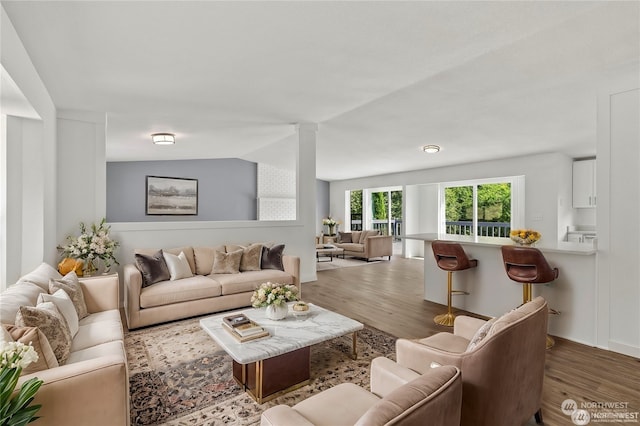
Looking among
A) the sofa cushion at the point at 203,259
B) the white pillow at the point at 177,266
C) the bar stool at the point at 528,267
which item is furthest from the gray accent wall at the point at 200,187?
the bar stool at the point at 528,267

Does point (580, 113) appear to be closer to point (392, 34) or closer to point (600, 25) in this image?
point (600, 25)

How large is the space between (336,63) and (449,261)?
2.52 meters

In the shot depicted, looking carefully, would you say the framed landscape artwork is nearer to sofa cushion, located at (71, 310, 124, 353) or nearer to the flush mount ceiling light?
the flush mount ceiling light

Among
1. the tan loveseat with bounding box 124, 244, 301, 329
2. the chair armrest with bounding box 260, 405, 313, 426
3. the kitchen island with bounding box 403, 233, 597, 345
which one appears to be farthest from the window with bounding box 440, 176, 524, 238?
the chair armrest with bounding box 260, 405, 313, 426

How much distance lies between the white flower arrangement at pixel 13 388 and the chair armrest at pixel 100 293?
1849mm

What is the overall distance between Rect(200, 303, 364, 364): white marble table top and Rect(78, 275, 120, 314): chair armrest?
100 cm

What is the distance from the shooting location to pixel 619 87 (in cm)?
291

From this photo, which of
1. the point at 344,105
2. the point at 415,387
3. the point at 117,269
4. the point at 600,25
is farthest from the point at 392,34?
the point at 117,269

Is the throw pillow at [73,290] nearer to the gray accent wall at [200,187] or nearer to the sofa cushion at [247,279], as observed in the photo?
the sofa cushion at [247,279]

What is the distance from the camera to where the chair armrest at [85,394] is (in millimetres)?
1396

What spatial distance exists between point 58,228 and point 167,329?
210 centimetres

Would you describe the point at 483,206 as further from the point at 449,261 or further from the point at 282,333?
the point at 282,333

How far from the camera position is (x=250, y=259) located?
14.9 ft

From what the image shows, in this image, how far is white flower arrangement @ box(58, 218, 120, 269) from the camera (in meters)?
3.79
